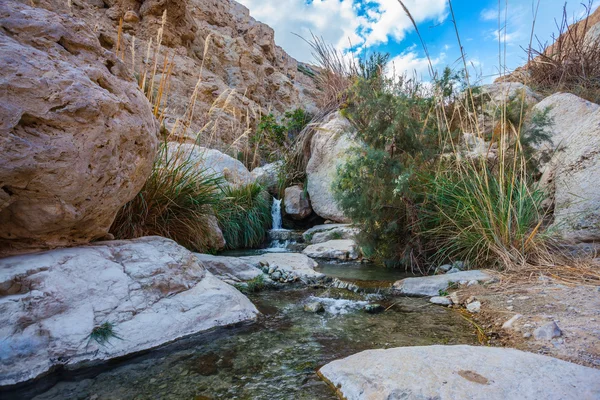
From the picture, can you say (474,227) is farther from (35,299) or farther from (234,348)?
(35,299)

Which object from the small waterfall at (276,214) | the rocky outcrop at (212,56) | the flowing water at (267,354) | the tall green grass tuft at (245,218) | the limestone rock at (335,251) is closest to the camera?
the flowing water at (267,354)

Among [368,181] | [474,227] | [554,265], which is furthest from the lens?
[368,181]

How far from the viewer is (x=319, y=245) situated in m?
4.86

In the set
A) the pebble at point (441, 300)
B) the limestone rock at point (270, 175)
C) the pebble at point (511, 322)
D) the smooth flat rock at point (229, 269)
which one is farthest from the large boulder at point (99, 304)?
the limestone rock at point (270, 175)

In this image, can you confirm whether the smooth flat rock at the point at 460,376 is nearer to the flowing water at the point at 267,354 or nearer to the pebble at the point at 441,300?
the flowing water at the point at 267,354

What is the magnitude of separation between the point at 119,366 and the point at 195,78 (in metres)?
10.3

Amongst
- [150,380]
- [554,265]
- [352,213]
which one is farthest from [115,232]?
[554,265]

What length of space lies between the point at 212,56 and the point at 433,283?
1100cm

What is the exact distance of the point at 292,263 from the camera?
3.69 metres

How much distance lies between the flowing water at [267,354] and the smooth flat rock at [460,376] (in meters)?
0.16

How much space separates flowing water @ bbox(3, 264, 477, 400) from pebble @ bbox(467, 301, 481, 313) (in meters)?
0.12

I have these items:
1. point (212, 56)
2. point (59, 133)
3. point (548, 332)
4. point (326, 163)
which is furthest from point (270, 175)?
point (212, 56)

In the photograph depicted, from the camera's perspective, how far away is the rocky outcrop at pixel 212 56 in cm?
909

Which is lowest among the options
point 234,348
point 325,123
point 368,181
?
point 234,348
